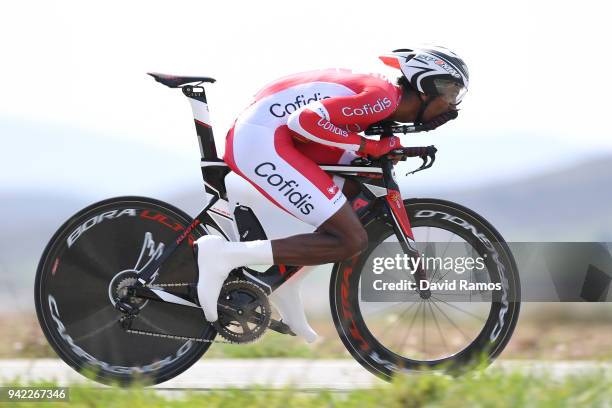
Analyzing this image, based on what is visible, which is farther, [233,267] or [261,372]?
[261,372]

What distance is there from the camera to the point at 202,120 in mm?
6062

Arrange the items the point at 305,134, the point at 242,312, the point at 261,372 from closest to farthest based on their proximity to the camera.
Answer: the point at 305,134
the point at 242,312
the point at 261,372

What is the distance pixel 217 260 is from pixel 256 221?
0.36m

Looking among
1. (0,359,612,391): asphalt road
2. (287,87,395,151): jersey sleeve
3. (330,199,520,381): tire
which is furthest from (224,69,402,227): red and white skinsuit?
(0,359,612,391): asphalt road

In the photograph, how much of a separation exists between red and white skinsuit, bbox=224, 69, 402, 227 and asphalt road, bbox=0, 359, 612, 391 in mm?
988

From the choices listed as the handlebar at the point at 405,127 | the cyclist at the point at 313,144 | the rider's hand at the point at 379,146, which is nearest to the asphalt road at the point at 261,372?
the cyclist at the point at 313,144

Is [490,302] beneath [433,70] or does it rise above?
beneath

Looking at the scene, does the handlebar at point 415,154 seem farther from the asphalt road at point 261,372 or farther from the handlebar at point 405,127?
the asphalt road at point 261,372

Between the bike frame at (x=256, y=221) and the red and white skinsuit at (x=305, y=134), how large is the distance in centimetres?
12

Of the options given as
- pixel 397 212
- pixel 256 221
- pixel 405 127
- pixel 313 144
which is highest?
pixel 405 127

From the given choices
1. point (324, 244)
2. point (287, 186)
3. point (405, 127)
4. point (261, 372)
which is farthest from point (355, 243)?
point (261, 372)

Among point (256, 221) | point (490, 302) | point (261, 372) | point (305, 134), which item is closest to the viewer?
point (305, 134)

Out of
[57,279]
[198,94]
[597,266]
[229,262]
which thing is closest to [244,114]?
[198,94]

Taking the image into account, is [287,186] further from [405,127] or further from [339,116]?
[405,127]
